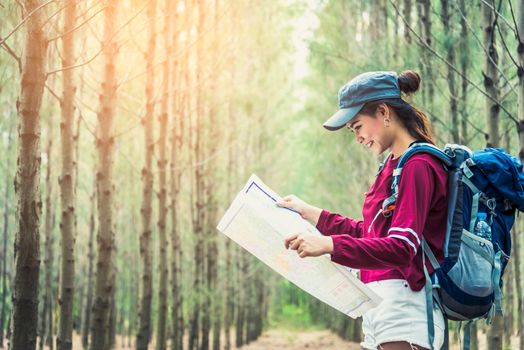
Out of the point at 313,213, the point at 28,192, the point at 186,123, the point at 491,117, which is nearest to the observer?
the point at 313,213

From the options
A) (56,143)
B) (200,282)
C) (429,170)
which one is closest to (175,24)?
(56,143)

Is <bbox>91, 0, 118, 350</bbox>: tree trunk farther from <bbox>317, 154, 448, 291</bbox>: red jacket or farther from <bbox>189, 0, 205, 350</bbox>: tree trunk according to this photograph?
<bbox>189, 0, 205, 350</bbox>: tree trunk

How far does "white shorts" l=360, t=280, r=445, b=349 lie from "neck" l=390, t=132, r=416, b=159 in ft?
1.35

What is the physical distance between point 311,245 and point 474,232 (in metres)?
0.50

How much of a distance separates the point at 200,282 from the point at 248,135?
5.26 meters

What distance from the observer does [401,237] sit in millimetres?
1830

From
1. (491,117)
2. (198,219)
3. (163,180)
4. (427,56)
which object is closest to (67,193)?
(163,180)

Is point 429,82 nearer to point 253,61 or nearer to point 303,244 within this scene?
point 303,244

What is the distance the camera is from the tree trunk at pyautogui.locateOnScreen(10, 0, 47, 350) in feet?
11.3

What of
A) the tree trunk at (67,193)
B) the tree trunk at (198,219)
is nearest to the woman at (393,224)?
the tree trunk at (67,193)

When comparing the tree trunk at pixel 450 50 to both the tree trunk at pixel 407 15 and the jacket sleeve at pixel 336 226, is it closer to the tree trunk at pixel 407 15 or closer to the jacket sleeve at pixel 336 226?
the tree trunk at pixel 407 15

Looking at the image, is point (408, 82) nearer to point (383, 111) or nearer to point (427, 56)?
point (383, 111)

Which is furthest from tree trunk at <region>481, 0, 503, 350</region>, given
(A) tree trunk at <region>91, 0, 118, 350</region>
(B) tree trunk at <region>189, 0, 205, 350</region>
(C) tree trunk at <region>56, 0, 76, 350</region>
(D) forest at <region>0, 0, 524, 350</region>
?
(B) tree trunk at <region>189, 0, 205, 350</region>

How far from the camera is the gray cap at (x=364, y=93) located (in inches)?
80.4
